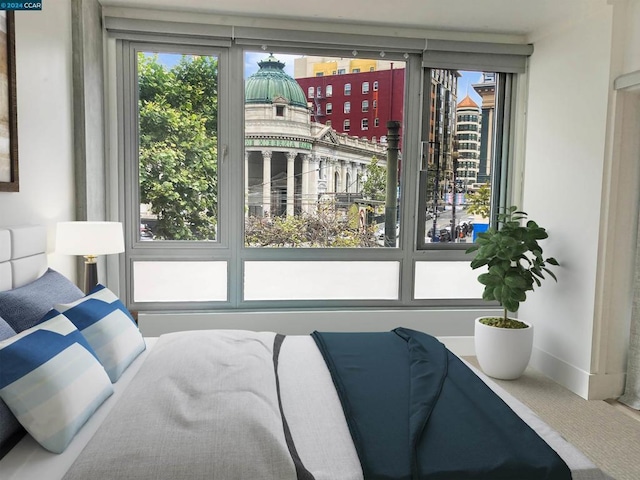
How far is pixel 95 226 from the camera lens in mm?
2971

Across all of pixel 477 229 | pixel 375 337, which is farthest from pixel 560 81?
pixel 375 337

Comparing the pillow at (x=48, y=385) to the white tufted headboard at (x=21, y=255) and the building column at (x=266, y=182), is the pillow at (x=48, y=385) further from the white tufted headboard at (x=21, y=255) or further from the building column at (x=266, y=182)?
the building column at (x=266, y=182)

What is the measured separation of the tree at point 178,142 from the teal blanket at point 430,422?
2072 mm

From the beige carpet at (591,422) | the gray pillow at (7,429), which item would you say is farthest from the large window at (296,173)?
the gray pillow at (7,429)

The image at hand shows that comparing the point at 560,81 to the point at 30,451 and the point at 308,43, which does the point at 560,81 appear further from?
the point at 30,451

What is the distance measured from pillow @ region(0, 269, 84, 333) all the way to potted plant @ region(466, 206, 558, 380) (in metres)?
2.70

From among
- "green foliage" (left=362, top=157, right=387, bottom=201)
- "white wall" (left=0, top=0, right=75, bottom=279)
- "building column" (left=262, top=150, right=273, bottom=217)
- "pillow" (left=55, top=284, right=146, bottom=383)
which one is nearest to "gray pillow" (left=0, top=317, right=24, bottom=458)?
"pillow" (left=55, top=284, right=146, bottom=383)

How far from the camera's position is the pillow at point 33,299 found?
1.99 m

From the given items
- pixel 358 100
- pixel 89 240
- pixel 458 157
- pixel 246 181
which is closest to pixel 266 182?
pixel 246 181

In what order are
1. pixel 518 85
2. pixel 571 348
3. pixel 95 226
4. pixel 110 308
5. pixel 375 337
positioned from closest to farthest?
pixel 110 308, pixel 375 337, pixel 95 226, pixel 571 348, pixel 518 85

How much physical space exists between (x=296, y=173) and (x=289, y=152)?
0.18 m

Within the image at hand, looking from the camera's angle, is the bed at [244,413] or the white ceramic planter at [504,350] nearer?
the bed at [244,413]

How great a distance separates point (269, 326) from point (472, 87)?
2.63 metres

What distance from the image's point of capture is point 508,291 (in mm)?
3580
